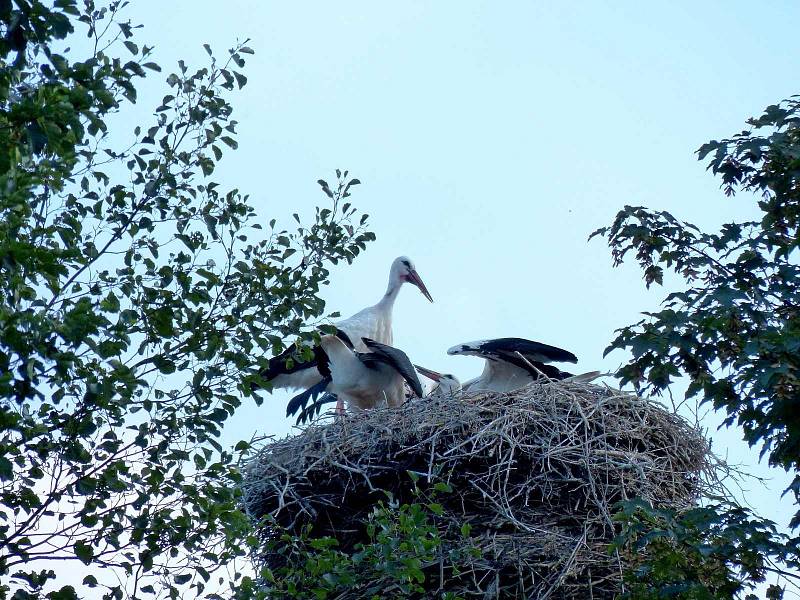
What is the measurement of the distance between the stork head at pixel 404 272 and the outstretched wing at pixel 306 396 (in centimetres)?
142

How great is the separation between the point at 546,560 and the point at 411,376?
258cm

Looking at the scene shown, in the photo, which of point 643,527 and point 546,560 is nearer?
point 643,527

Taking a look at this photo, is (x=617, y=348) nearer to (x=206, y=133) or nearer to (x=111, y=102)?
(x=206, y=133)

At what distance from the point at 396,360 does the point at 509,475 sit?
2.27 m

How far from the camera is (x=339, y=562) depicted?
17.7 feet

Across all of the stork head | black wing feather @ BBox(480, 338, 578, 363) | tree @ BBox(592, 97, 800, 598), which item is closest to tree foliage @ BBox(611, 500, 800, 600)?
tree @ BBox(592, 97, 800, 598)

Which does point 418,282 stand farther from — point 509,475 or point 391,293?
point 509,475

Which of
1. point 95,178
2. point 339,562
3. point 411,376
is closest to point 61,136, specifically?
point 95,178

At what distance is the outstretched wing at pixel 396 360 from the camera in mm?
9000

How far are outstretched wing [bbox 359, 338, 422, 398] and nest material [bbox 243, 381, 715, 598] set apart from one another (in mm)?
1318

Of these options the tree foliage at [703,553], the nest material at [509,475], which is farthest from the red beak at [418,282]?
the tree foliage at [703,553]

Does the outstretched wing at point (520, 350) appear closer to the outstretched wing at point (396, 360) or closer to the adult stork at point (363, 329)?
the outstretched wing at point (396, 360)

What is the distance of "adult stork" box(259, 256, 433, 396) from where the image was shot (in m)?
9.98

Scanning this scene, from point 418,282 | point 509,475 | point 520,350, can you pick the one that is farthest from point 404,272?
point 509,475
